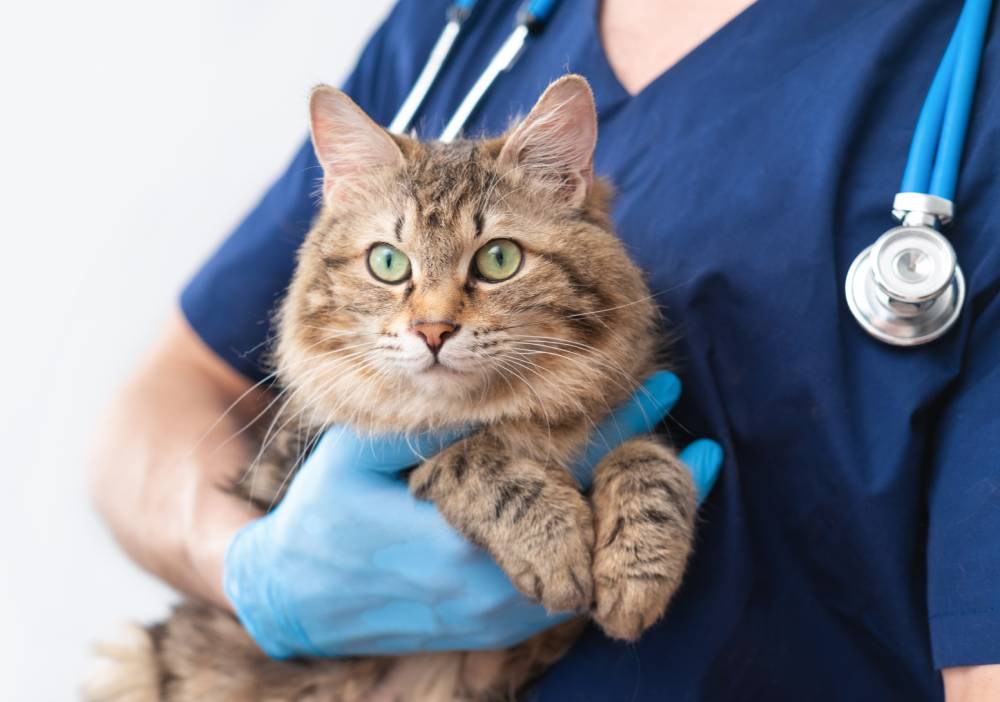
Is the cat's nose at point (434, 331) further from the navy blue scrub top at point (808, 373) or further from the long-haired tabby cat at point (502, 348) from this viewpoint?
the navy blue scrub top at point (808, 373)

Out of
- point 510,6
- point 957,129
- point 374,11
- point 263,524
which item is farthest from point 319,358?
point 374,11

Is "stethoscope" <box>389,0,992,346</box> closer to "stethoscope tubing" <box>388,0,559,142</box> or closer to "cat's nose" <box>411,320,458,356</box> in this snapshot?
"cat's nose" <box>411,320,458,356</box>

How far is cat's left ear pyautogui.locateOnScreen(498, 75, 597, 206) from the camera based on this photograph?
1009 millimetres

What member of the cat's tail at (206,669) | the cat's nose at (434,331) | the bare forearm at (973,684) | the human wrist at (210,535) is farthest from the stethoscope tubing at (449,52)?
the bare forearm at (973,684)

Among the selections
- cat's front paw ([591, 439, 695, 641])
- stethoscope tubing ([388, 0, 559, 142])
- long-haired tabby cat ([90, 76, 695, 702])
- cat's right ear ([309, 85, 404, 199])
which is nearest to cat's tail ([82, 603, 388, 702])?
long-haired tabby cat ([90, 76, 695, 702])

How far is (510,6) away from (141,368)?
967 mm

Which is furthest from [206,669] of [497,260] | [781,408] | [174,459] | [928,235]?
[928,235]

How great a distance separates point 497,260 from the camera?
3.43 feet

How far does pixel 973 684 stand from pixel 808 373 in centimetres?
37

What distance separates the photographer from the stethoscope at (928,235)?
87 cm

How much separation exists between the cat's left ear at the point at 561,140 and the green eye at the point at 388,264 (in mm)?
189

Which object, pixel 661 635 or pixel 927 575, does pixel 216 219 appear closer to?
pixel 661 635

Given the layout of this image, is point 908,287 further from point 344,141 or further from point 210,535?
point 210,535

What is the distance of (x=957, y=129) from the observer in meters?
0.93
